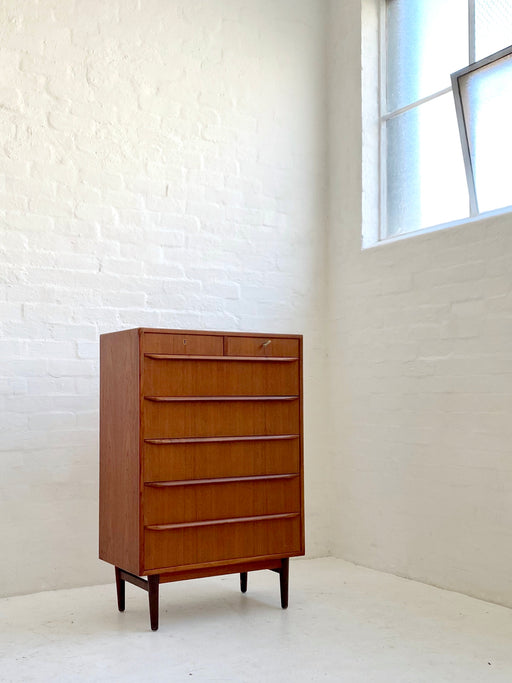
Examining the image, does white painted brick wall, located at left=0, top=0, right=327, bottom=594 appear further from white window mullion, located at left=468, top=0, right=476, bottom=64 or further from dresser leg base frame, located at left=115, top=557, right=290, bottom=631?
white window mullion, located at left=468, top=0, right=476, bottom=64

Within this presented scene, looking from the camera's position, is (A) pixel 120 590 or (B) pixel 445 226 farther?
(B) pixel 445 226

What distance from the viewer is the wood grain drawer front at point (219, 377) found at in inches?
138

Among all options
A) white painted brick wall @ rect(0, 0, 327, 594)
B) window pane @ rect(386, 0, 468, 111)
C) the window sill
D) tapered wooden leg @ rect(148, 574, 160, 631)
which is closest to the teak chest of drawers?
tapered wooden leg @ rect(148, 574, 160, 631)

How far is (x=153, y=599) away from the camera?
3414 mm

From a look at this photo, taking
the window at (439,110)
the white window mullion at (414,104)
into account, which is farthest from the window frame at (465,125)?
the white window mullion at (414,104)

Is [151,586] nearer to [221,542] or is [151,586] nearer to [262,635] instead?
[221,542]

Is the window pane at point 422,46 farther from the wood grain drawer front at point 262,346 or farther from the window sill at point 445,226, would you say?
the wood grain drawer front at point 262,346

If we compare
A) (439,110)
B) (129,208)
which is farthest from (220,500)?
(439,110)

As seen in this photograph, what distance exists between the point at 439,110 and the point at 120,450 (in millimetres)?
2457

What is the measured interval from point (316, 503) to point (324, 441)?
367mm

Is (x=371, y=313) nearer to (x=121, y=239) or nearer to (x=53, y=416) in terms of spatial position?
(x=121, y=239)

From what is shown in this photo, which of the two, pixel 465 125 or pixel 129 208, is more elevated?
pixel 465 125

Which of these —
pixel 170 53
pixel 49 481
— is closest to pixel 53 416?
pixel 49 481

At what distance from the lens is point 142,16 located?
4.48 m
